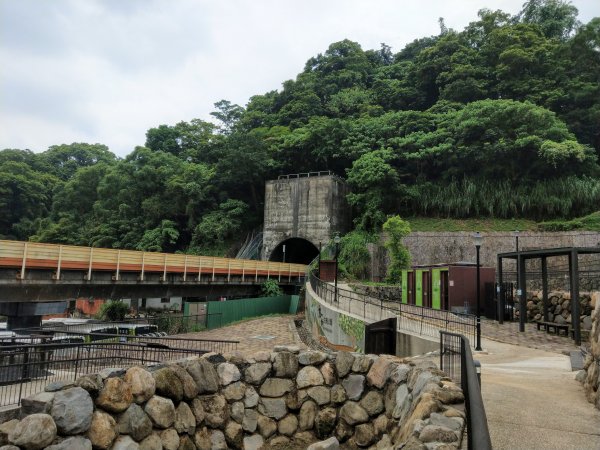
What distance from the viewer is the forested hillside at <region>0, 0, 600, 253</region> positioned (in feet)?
128

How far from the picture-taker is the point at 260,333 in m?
26.1

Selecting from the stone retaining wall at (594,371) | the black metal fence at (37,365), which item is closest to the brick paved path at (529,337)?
the stone retaining wall at (594,371)

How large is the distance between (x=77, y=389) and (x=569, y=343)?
1562 centimetres

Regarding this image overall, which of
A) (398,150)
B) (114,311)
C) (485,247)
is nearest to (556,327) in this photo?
(485,247)

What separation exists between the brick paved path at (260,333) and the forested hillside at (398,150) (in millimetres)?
16756

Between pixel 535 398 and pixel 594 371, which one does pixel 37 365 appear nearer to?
pixel 535 398

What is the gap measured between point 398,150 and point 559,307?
28.5 meters

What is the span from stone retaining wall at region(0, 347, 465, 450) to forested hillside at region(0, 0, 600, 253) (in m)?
34.4

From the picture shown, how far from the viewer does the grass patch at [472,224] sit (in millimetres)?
37344

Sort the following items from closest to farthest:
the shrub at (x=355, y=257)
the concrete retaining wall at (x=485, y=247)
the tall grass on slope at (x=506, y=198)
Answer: the concrete retaining wall at (x=485, y=247), the tall grass on slope at (x=506, y=198), the shrub at (x=355, y=257)

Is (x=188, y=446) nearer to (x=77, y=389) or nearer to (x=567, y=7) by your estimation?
(x=77, y=389)

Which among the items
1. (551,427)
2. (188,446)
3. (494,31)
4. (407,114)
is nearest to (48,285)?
(188,446)

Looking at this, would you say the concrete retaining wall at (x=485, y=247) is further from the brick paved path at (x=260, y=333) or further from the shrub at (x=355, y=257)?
the brick paved path at (x=260, y=333)

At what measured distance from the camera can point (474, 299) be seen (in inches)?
914
